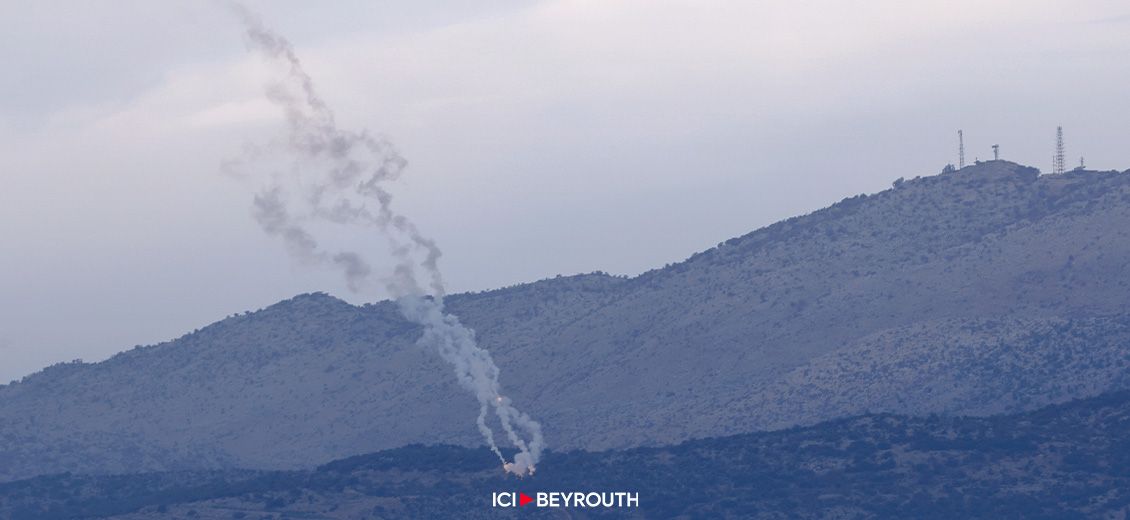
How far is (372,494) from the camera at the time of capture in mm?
173500

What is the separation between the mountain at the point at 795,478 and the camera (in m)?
162

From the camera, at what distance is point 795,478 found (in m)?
171

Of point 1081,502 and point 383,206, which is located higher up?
point 383,206

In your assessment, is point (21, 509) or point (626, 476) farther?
point (21, 509)

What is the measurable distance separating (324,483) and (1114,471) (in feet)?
192

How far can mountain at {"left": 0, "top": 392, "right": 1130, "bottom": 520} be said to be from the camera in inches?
6368

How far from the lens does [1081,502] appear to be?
15750 cm

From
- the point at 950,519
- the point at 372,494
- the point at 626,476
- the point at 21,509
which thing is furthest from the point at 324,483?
the point at 950,519

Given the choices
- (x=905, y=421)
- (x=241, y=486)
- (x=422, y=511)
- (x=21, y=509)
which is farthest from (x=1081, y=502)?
(x=21, y=509)

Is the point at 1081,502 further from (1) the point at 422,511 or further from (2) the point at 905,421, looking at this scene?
(1) the point at 422,511

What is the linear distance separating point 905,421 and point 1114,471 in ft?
72.7

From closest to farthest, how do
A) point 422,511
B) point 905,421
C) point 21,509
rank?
point 422,511, point 905,421, point 21,509

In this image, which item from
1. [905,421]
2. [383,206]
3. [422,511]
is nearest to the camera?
[383,206]

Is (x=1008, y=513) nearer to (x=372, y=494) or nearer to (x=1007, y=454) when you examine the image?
(x=1007, y=454)
